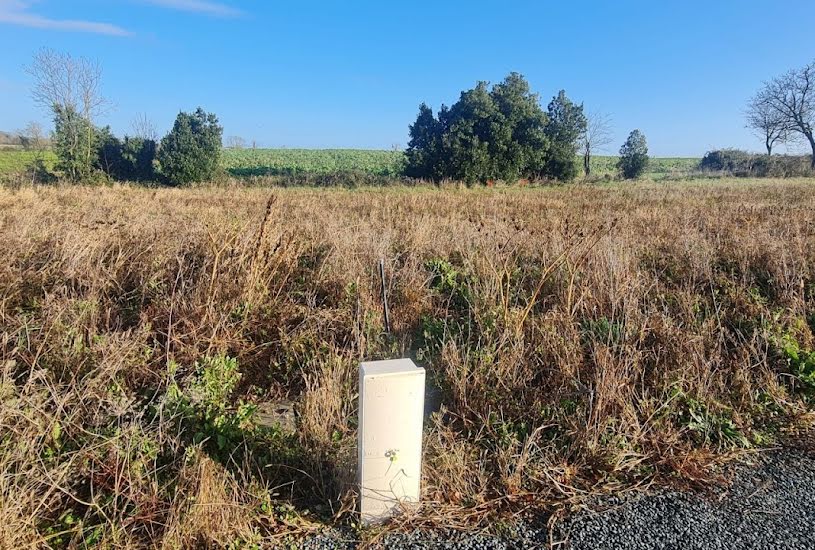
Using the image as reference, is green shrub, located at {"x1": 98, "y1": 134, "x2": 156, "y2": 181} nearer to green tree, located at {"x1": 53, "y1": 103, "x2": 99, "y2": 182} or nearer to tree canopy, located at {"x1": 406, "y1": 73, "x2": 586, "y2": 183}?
green tree, located at {"x1": 53, "y1": 103, "x2": 99, "y2": 182}

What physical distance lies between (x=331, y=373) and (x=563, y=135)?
2888 centimetres

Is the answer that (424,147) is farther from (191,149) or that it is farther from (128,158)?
(128,158)

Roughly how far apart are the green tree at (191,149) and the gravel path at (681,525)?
24.9 meters

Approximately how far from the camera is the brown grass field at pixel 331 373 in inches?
86.1

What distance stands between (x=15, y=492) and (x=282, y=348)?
1.95 meters

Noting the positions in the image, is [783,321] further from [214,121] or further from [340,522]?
→ [214,121]

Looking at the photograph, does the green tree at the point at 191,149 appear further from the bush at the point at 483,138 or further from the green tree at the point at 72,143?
the bush at the point at 483,138

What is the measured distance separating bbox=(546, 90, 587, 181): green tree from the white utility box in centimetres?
2788

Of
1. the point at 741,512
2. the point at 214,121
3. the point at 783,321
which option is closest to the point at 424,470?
the point at 741,512

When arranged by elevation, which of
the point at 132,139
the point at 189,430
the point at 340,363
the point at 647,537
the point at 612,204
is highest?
the point at 132,139

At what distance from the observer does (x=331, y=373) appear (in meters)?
3.03

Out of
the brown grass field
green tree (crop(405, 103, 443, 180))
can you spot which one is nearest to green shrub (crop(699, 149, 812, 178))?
green tree (crop(405, 103, 443, 180))

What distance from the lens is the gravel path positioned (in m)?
2.10

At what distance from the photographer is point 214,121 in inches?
997
